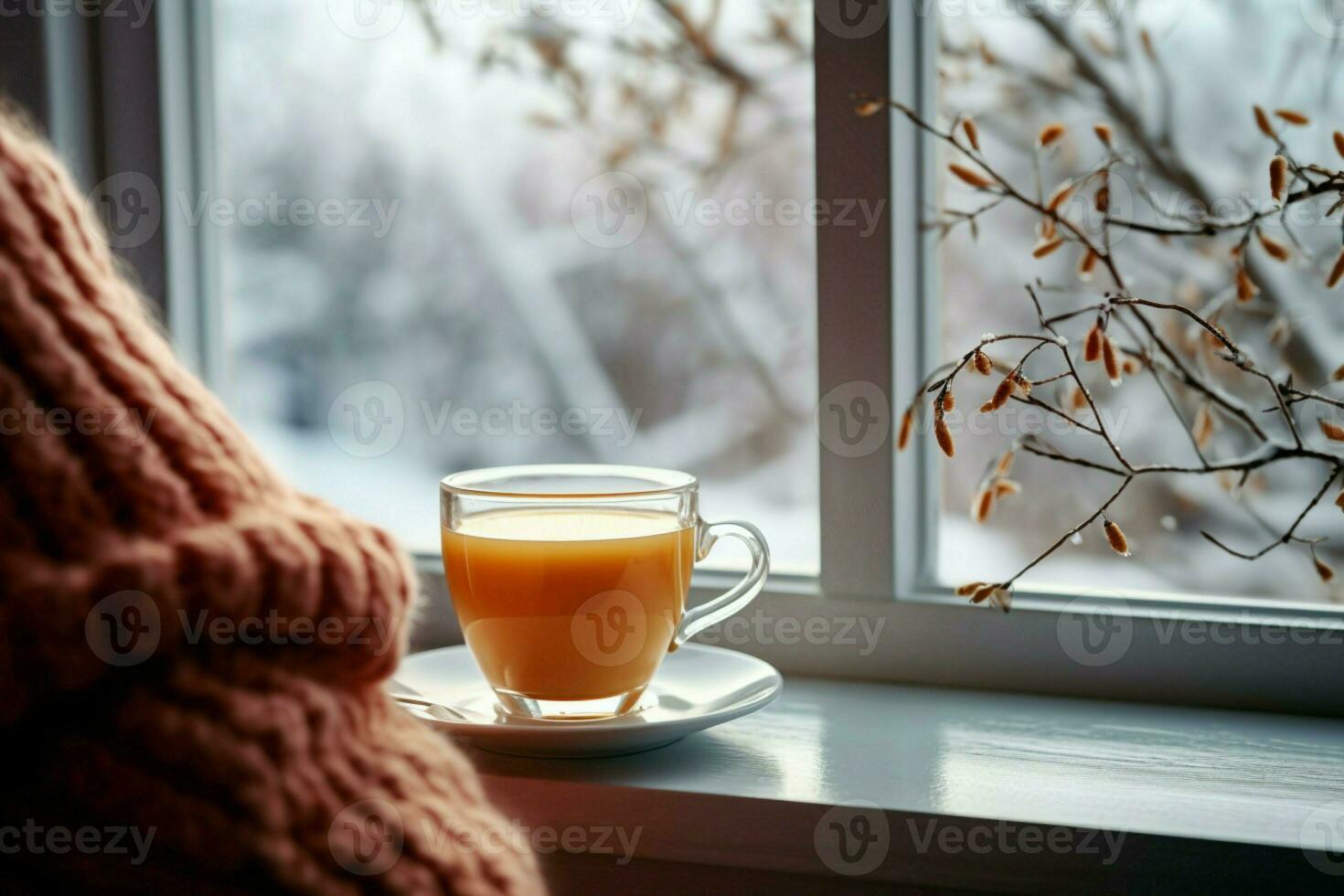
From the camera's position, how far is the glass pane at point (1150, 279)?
895 millimetres

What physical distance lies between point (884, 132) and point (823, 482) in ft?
0.89

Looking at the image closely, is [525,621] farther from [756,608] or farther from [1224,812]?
[1224,812]

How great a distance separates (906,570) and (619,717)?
0.96ft

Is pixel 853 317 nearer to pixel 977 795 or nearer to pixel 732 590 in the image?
pixel 732 590

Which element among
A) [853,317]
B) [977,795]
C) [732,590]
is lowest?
[977,795]

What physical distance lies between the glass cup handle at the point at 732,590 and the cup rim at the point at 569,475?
45mm

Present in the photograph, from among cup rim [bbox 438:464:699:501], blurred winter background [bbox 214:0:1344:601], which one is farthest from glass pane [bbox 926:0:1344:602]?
cup rim [bbox 438:464:699:501]

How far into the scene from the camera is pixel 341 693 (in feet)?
1.43

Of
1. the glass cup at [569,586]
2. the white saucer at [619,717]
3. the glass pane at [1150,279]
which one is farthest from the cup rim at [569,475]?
the glass pane at [1150,279]

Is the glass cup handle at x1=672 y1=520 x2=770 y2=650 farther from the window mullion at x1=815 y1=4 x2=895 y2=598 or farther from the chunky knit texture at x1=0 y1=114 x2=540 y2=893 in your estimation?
the chunky knit texture at x1=0 y1=114 x2=540 y2=893

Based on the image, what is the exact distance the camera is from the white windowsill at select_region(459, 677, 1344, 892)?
698 mm

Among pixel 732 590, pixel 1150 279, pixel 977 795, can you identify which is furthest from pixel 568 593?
pixel 1150 279

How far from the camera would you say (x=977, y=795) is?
76 centimetres

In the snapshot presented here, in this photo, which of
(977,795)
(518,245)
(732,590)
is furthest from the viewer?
(518,245)
